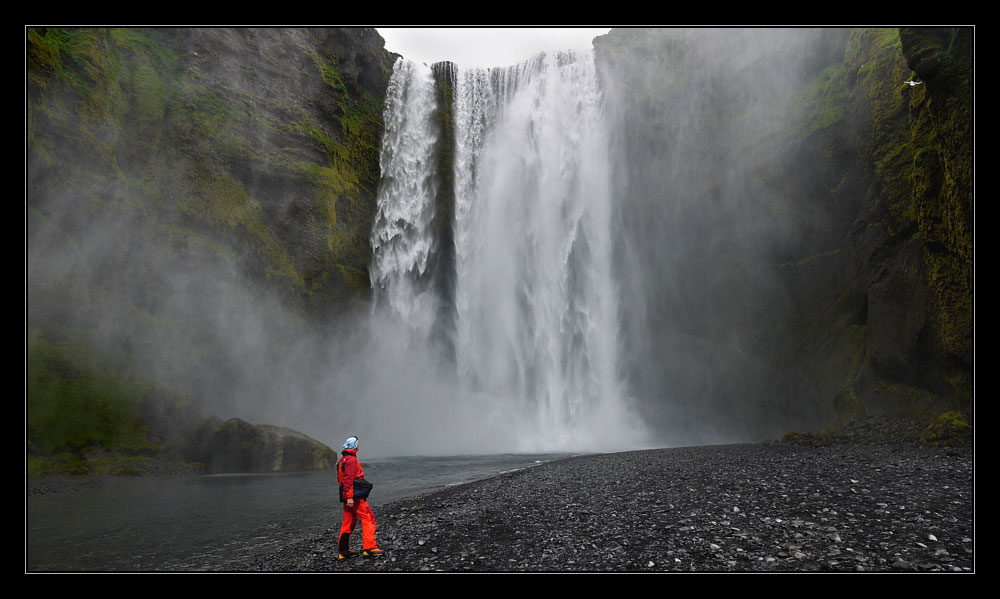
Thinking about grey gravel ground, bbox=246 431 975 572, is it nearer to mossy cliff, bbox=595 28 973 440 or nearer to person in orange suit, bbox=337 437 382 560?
person in orange suit, bbox=337 437 382 560

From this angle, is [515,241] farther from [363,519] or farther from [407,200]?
[363,519]

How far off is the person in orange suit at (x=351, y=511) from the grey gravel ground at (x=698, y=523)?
0.83ft

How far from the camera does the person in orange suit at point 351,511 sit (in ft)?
25.8

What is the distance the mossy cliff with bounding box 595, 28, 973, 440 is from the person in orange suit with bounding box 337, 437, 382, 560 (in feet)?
62.6

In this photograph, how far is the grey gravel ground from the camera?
22.2 feet

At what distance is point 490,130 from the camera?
38.5 meters

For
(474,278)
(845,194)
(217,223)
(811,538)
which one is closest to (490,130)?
(474,278)

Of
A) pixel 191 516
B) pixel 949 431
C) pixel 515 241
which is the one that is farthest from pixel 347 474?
pixel 515 241

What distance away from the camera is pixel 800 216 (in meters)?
28.2

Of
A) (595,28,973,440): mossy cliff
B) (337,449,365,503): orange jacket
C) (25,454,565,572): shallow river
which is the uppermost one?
(595,28,973,440): mossy cliff

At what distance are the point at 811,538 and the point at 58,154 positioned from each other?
32777 millimetres

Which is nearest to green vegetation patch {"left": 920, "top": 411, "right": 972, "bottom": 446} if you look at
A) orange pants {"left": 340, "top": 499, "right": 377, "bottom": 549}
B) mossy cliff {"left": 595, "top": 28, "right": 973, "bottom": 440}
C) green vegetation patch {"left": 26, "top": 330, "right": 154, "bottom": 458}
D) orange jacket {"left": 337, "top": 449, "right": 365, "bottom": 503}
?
mossy cliff {"left": 595, "top": 28, "right": 973, "bottom": 440}

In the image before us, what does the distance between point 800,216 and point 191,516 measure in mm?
30826

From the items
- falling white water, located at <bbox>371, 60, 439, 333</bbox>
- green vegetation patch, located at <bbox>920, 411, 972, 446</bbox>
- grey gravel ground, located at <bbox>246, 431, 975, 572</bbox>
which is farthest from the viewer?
falling white water, located at <bbox>371, 60, 439, 333</bbox>
